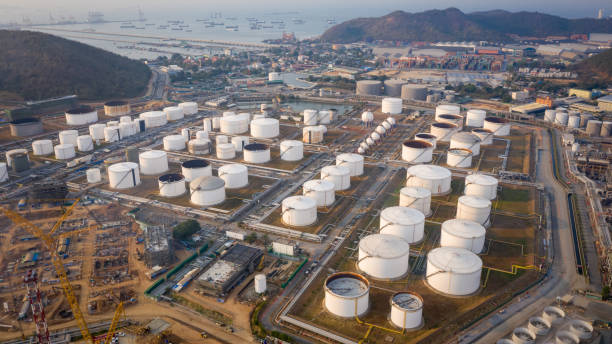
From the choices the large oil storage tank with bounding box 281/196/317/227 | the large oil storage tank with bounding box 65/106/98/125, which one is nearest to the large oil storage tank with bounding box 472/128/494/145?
the large oil storage tank with bounding box 281/196/317/227

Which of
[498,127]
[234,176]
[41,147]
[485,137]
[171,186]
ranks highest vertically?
[498,127]

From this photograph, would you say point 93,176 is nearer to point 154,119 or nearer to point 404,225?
point 154,119

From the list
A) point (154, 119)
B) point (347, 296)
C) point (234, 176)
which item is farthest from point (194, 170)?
point (154, 119)

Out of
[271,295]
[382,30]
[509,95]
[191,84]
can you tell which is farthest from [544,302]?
[382,30]

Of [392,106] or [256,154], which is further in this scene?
[392,106]

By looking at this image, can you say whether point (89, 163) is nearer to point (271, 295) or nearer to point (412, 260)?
point (271, 295)

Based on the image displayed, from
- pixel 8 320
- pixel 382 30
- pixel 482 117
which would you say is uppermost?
pixel 382 30

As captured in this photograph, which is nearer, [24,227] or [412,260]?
[412,260]

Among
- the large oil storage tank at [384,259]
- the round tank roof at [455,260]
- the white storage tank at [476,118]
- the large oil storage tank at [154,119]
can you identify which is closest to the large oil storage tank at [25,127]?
the large oil storage tank at [154,119]
